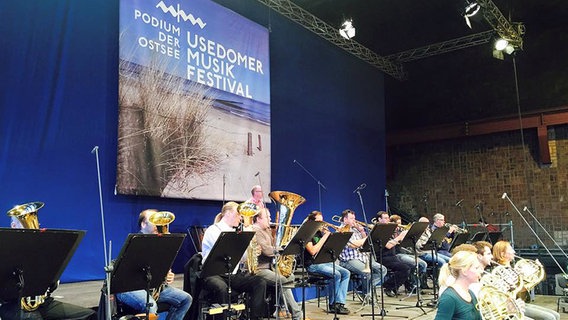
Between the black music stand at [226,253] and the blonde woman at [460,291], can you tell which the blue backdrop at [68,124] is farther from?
the blonde woman at [460,291]

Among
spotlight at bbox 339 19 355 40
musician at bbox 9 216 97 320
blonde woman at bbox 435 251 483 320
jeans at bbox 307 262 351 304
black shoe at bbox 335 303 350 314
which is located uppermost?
spotlight at bbox 339 19 355 40

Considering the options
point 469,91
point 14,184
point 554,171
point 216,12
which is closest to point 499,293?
point 14,184

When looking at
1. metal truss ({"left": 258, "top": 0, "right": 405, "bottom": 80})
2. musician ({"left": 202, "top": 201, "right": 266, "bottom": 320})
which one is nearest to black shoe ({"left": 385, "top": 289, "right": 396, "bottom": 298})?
musician ({"left": 202, "top": 201, "right": 266, "bottom": 320})

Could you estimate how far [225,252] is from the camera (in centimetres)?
441

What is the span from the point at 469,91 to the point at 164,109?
9470 millimetres

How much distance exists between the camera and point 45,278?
312 centimetres

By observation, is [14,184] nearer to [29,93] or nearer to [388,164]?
[29,93]

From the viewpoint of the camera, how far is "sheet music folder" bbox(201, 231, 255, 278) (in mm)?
4312

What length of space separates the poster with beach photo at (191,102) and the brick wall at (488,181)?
6874 millimetres

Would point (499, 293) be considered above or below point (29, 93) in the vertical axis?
below

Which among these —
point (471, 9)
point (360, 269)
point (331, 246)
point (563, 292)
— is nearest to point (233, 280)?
point (331, 246)

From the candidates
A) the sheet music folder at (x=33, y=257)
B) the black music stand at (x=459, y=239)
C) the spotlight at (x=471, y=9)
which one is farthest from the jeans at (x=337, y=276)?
the spotlight at (x=471, y=9)

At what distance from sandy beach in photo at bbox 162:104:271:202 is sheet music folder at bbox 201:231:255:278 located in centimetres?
264

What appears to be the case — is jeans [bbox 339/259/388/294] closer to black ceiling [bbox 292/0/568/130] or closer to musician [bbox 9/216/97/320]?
musician [bbox 9/216/97/320]
